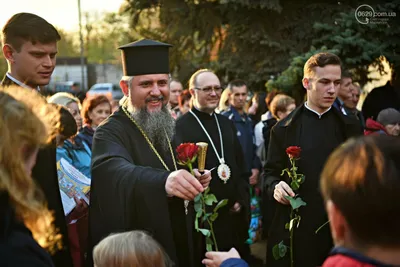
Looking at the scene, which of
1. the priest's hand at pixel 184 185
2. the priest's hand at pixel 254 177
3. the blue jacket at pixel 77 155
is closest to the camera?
the priest's hand at pixel 184 185

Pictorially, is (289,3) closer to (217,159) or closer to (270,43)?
(270,43)

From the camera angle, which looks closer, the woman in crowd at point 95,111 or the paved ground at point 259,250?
the woman in crowd at point 95,111

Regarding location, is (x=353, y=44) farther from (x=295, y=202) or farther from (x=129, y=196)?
(x=129, y=196)

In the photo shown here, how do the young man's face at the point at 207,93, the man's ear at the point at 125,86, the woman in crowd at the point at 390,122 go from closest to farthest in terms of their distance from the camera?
the man's ear at the point at 125,86 < the woman in crowd at the point at 390,122 < the young man's face at the point at 207,93

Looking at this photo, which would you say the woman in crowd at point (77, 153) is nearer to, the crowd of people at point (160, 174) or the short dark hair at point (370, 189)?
the crowd of people at point (160, 174)

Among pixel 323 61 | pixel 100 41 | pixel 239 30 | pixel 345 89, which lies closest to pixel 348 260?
pixel 323 61

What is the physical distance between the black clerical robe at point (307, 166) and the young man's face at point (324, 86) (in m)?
0.11

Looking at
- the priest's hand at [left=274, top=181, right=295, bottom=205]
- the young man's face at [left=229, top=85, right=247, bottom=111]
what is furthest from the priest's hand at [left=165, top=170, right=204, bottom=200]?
the young man's face at [left=229, top=85, right=247, bottom=111]

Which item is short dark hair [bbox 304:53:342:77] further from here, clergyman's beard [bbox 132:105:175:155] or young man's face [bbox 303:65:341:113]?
clergyman's beard [bbox 132:105:175:155]

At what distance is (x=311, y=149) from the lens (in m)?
4.74

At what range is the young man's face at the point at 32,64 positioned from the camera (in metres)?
3.67

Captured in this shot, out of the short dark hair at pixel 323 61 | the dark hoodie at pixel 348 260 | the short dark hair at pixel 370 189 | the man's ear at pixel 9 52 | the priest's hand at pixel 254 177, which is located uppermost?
the man's ear at pixel 9 52

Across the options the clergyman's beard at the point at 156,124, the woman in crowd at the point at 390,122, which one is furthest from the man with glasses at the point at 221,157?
the clergyman's beard at the point at 156,124

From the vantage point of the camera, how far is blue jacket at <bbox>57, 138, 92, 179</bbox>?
18.3 ft
